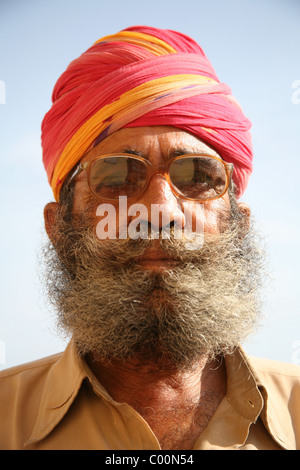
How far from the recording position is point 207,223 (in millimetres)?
2623

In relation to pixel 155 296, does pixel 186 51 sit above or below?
above

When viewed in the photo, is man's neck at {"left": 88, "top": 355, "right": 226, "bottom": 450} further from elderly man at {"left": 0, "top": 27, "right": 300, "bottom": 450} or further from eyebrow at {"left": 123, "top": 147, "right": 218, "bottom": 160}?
eyebrow at {"left": 123, "top": 147, "right": 218, "bottom": 160}

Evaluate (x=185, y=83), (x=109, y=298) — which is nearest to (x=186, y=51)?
(x=185, y=83)

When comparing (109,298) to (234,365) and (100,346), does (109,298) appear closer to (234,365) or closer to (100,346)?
(100,346)

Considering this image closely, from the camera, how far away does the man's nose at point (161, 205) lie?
239cm

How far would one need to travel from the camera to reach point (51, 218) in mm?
3049

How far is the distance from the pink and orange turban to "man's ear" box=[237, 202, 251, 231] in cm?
8

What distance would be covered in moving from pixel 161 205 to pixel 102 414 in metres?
1.03

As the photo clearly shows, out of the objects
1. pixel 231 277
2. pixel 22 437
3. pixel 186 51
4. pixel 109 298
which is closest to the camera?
pixel 22 437

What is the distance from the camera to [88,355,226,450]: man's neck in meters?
2.33

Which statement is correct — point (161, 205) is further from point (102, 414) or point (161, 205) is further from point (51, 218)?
point (102, 414)

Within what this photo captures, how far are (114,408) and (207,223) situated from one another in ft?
3.45

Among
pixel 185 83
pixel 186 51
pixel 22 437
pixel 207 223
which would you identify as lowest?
pixel 22 437

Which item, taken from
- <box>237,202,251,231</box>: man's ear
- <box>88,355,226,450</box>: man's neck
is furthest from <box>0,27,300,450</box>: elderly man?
<box>237,202,251,231</box>: man's ear
